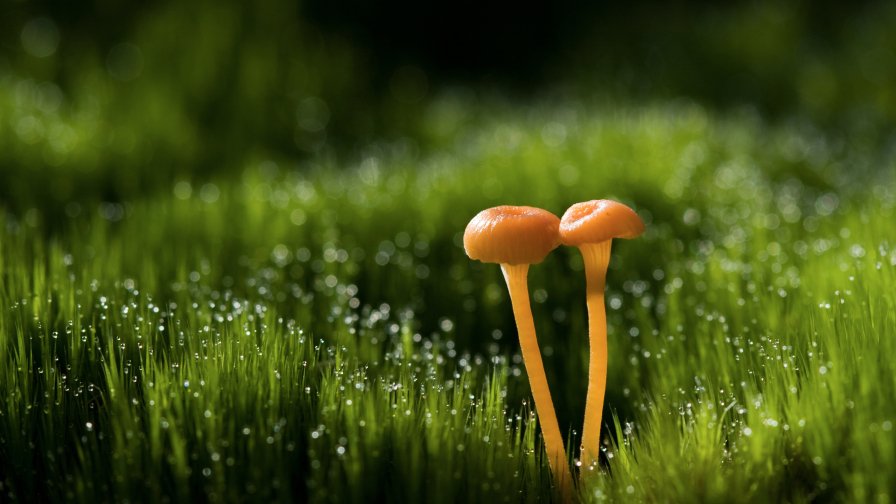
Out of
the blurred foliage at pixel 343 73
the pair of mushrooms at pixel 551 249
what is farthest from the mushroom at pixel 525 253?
the blurred foliage at pixel 343 73

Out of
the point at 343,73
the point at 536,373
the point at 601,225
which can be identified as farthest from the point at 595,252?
the point at 343,73

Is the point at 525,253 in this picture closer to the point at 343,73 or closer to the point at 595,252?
the point at 595,252

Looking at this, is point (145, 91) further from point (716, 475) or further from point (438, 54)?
point (716, 475)

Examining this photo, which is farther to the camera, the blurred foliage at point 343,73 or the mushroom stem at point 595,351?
the blurred foliage at point 343,73

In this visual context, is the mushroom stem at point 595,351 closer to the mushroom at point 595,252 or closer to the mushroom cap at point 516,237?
the mushroom at point 595,252

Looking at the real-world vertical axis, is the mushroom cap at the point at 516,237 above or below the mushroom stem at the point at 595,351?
above

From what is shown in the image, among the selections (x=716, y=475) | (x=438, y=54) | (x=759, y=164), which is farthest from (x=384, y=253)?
(x=438, y=54)

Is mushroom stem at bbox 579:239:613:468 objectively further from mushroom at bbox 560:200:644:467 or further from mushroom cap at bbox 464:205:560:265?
mushroom cap at bbox 464:205:560:265
